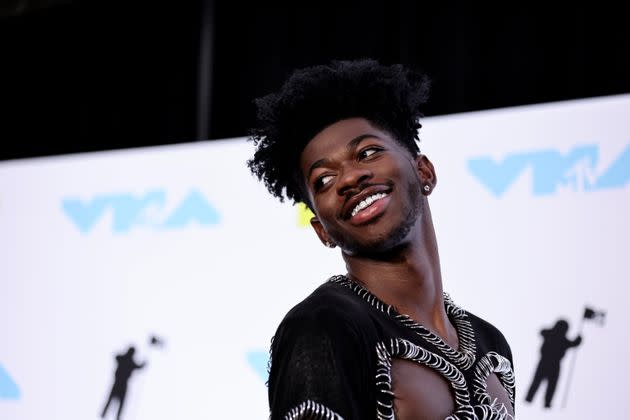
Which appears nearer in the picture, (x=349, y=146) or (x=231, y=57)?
(x=349, y=146)

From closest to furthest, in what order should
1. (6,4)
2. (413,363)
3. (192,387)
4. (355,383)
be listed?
(355,383), (413,363), (192,387), (6,4)

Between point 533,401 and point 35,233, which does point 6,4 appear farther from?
point 533,401

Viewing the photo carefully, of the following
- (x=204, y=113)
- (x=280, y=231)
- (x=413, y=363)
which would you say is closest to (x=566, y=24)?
(x=280, y=231)

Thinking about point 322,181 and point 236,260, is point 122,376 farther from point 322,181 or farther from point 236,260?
point 322,181

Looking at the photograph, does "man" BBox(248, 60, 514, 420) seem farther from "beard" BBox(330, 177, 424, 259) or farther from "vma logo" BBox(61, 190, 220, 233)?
"vma logo" BBox(61, 190, 220, 233)

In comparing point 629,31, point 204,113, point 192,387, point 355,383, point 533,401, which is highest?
point 204,113

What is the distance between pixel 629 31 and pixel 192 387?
1.96 meters

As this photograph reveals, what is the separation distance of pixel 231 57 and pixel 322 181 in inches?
102

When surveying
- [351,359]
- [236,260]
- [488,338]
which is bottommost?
[351,359]

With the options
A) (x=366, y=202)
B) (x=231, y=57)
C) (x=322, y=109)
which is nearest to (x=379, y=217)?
(x=366, y=202)

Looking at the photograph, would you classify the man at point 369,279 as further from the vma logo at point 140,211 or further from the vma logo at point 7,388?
the vma logo at point 7,388

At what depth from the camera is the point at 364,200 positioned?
1.44 meters

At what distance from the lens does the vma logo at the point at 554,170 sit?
262cm

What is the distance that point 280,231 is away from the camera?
3.06 m
